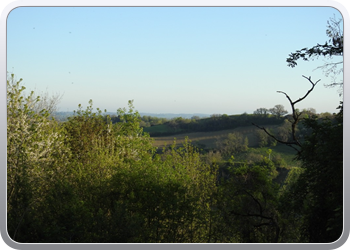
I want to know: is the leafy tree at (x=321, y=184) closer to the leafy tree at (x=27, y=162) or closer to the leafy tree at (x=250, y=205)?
the leafy tree at (x=250, y=205)

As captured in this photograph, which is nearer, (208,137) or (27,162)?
(27,162)

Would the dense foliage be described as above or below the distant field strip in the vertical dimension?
below

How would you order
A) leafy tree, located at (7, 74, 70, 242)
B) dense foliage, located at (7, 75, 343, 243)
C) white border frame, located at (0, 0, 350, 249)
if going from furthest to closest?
1. leafy tree, located at (7, 74, 70, 242)
2. dense foliage, located at (7, 75, 343, 243)
3. white border frame, located at (0, 0, 350, 249)

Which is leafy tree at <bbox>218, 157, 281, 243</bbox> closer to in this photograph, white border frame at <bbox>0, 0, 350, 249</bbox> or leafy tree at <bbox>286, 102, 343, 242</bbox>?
leafy tree at <bbox>286, 102, 343, 242</bbox>

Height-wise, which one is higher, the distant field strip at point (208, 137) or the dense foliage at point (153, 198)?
the distant field strip at point (208, 137)

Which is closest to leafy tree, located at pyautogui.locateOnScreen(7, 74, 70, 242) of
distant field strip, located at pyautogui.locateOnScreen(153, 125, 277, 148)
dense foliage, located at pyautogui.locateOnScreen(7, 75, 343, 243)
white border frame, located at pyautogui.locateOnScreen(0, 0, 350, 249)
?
dense foliage, located at pyautogui.locateOnScreen(7, 75, 343, 243)

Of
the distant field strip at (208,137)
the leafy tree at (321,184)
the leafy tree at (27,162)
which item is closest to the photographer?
the leafy tree at (321,184)

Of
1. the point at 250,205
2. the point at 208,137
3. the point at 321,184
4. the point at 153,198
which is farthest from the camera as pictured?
the point at 208,137

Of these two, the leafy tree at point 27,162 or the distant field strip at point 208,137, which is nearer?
the leafy tree at point 27,162
